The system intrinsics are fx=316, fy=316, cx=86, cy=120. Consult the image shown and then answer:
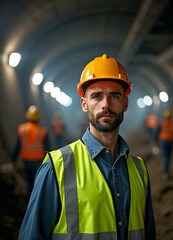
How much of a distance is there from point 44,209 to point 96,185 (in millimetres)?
381

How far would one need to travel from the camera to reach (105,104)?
2.36 metres

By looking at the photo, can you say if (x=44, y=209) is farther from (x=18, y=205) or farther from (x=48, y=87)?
(x=48, y=87)

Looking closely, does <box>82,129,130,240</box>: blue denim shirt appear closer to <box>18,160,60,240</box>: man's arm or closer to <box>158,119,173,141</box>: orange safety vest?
<box>18,160,60,240</box>: man's arm

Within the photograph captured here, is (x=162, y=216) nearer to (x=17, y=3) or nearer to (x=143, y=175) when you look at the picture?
(x=143, y=175)

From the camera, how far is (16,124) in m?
11.7

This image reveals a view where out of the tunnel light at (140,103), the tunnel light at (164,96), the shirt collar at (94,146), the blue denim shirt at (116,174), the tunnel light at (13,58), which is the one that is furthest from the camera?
the tunnel light at (140,103)

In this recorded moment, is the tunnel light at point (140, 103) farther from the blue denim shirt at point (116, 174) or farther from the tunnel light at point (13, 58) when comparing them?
the blue denim shirt at point (116, 174)

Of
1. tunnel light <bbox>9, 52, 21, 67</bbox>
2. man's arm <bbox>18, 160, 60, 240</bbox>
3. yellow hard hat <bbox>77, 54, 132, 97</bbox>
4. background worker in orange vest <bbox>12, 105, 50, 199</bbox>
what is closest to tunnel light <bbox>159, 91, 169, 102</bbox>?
tunnel light <bbox>9, 52, 21, 67</bbox>

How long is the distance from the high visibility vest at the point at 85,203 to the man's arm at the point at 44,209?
0.13 feet

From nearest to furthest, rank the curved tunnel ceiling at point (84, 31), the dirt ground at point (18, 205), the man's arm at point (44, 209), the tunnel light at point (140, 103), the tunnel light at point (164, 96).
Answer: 1. the man's arm at point (44, 209)
2. the dirt ground at point (18, 205)
3. the curved tunnel ceiling at point (84, 31)
4. the tunnel light at point (164, 96)
5. the tunnel light at point (140, 103)

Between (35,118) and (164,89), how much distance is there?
15695mm

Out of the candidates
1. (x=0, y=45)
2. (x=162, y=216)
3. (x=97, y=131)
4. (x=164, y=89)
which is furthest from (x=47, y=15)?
(x=164, y=89)

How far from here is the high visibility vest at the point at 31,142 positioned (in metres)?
6.57

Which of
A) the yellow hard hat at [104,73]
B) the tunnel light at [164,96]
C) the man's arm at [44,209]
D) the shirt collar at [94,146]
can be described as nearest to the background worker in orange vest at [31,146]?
the yellow hard hat at [104,73]
